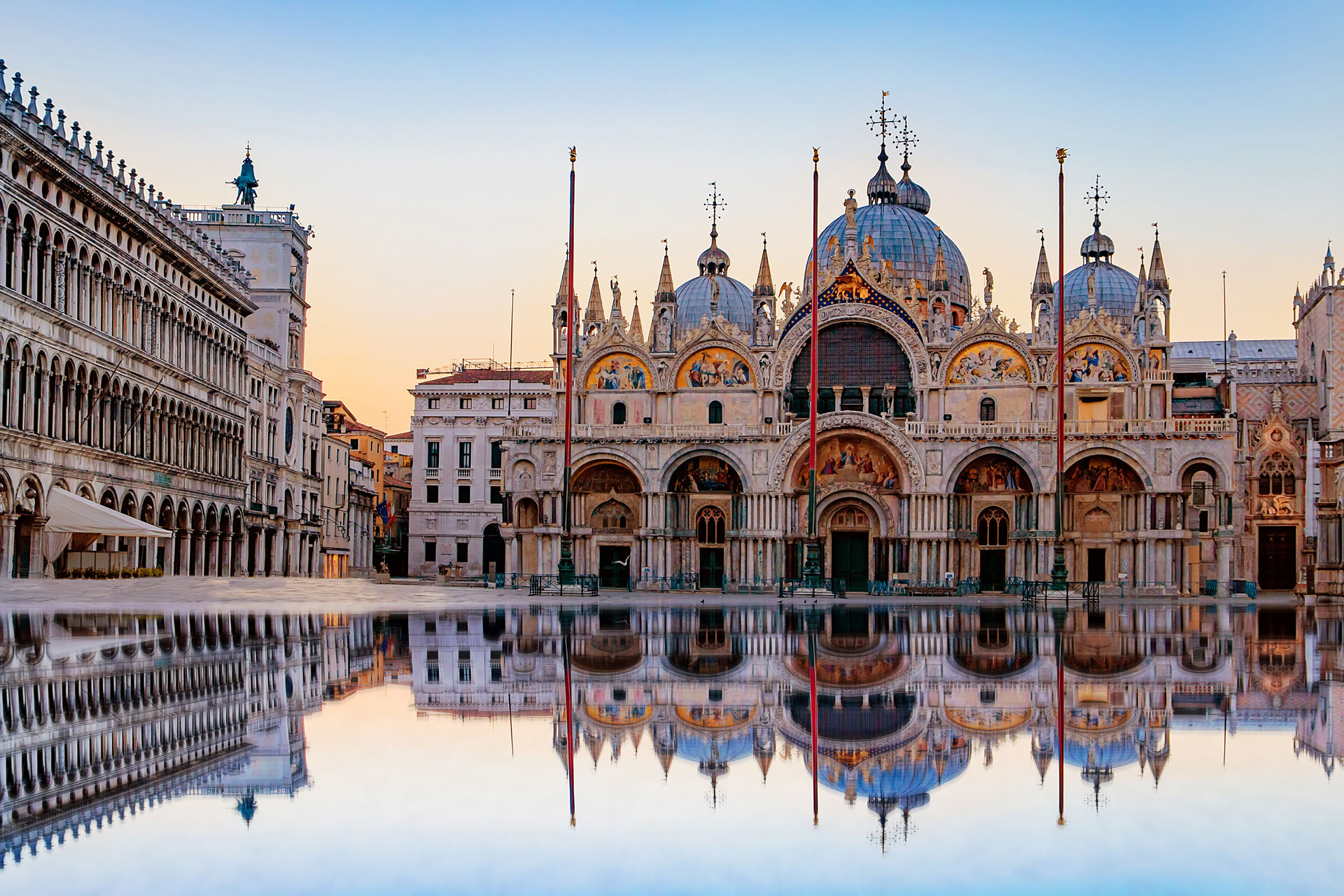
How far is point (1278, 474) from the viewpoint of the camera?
7412 centimetres

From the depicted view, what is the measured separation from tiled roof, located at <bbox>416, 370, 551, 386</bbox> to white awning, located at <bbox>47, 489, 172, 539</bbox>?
4925cm

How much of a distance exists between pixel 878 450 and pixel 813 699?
51.8 meters

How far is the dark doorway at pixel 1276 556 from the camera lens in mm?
74375

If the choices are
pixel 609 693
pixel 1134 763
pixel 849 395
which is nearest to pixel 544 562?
pixel 849 395

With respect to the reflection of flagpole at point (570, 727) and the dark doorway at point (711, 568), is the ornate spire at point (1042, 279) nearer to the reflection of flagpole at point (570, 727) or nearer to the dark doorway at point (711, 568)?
the dark doorway at point (711, 568)

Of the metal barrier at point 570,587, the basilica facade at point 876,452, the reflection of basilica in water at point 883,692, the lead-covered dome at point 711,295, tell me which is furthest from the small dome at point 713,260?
the reflection of basilica in water at point 883,692

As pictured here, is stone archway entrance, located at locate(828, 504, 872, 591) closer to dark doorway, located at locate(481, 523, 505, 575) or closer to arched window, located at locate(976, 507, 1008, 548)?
arched window, located at locate(976, 507, 1008, 548)

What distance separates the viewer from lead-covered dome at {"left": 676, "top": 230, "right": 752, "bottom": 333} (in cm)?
8731

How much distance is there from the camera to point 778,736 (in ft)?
34.7

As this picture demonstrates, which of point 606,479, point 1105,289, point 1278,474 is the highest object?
point 1105,289

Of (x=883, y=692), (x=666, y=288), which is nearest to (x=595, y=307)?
(x=666, y=288)

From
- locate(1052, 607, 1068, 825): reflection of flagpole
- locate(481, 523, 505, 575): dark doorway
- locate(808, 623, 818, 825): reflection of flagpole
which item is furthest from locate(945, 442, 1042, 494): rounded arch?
locate(808, 623, 818, 825): reflection of flagpole

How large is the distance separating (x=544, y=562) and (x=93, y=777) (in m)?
57.0

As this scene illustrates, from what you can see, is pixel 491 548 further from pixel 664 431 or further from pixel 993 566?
pixel 993 566
